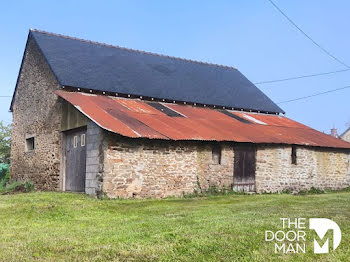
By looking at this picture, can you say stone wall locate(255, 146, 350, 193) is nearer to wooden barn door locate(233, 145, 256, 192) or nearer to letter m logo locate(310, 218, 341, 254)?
wooden barn door locate(233, 145, 256, 192)

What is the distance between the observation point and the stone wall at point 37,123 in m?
18.8

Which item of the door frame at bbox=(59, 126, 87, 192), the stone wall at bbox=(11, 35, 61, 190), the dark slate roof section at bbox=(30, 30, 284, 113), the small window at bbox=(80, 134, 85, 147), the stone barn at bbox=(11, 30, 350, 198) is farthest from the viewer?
the dark slate roof section at bbox=(30, 30, 284, 113)

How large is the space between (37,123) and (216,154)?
9.02 meters

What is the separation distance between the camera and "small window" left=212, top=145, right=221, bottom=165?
1705 centimetres

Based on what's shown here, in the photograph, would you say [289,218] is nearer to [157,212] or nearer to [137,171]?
[157,212]

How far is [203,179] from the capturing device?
16562 millimetres

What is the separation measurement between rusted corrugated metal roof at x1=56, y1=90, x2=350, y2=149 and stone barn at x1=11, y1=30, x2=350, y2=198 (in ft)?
0.20

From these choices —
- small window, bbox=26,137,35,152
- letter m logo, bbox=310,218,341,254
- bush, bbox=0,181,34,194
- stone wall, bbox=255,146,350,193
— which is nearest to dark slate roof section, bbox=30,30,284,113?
small window, bbox=26,137,35,152

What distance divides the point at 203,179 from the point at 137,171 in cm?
297

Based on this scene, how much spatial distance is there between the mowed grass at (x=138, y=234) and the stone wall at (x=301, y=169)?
22.3 ft

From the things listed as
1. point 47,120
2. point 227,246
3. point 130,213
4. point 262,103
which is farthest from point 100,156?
point 262,103

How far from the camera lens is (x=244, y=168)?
58.2ft

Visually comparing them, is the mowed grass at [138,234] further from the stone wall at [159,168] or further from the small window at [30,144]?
the small window at [30,144]

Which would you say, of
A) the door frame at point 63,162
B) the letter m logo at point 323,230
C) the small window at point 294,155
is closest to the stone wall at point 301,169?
the small window at point 294,155
